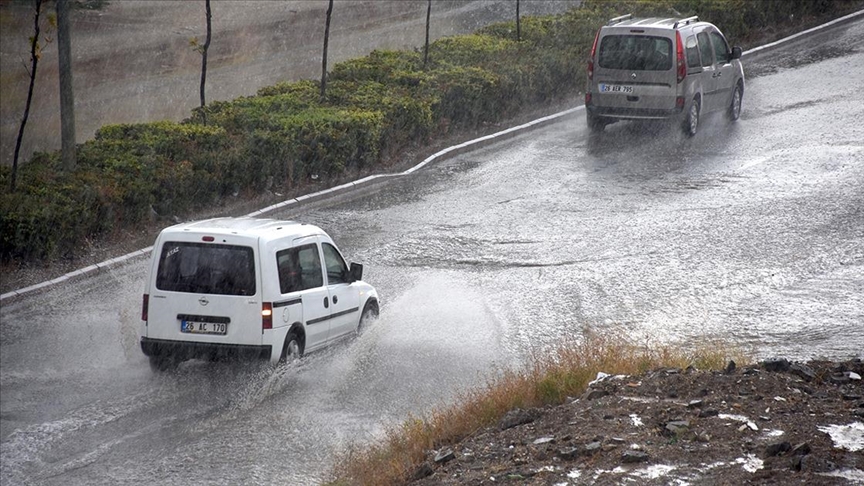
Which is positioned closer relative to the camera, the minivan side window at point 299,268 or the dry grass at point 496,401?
the dry grass at point 496,401

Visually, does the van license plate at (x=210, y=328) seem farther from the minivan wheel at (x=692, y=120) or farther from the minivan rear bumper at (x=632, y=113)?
the minivan wheel at (x=692, y=120)

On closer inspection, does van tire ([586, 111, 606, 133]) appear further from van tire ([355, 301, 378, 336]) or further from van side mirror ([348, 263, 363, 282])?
van side mirror ([348, 263, 363, 282])

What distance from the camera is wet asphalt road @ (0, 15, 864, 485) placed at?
11.0m

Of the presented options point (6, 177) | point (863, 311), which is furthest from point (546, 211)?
point (6, 177)

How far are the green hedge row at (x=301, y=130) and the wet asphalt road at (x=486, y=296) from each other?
3.53 feet

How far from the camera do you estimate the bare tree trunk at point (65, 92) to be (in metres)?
17.2

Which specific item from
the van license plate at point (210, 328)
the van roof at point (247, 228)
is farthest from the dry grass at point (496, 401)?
the van roof at point (247, 228)

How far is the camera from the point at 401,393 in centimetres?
1205

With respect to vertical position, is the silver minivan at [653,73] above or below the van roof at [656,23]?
below

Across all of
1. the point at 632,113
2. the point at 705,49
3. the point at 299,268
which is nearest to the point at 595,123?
the point at 632,113

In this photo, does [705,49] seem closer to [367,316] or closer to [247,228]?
[367,316]

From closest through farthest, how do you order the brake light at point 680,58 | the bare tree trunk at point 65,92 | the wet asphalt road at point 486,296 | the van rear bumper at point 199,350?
the wet asphalt road at point 486,296 → the van rear bumper at point 199,350 → the bare tree trunk at point 65,92 → the brake light at point 680,58

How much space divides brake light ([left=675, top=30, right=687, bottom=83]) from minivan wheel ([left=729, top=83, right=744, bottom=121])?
2.34 m

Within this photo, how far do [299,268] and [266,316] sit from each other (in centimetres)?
90
